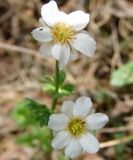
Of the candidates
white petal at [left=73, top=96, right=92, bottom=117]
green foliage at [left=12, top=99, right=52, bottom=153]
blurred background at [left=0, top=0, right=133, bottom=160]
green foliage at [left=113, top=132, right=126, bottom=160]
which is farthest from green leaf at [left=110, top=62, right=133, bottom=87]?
white petal at [left=73, top=96, right=92, bottom=117]

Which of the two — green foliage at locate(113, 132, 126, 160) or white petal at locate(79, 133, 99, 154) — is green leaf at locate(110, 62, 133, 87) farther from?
white petal at locate(79, 133, 99, 154)

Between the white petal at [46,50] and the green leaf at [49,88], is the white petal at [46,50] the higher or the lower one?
the higher one

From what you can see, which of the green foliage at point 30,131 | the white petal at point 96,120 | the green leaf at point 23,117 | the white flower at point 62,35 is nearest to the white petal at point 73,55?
the white flower at point 62,35

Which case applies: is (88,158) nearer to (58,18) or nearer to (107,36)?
(107,36)

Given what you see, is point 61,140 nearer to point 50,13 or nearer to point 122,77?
point 50,13

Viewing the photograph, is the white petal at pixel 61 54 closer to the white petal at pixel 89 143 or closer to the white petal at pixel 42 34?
the white petal at pixel 42 34

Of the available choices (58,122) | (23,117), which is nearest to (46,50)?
(58,122)
